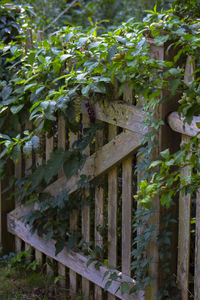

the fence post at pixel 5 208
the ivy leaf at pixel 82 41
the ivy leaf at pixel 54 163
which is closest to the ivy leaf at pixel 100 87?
the ivy leaf at pixel 82 41

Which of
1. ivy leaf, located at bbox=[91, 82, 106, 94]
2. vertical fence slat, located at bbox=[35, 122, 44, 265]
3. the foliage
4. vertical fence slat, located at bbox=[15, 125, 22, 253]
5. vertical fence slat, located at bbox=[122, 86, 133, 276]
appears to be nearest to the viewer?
ivy leaf, located at bbox=[91, 82, 106, 94]

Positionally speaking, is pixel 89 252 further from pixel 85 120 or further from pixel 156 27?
pixel 156 27

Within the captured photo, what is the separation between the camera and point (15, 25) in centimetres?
414

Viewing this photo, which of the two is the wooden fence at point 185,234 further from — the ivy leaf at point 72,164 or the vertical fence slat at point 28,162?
the vertical fence slat at point 28,162

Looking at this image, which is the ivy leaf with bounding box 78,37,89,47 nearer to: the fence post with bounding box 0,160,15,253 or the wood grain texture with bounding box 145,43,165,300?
the wood grain texture with bounding box 145,43,165,300

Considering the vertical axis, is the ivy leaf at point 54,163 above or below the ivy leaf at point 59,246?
above

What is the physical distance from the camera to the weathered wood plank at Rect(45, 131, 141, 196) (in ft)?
10.0

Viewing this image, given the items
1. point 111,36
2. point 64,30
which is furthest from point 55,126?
point 111,36

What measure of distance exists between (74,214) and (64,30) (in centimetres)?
134

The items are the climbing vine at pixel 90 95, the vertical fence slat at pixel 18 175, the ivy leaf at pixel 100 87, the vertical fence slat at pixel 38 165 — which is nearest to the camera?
the climbing vine at pixel 90 95

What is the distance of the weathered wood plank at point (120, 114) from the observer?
9.69ft

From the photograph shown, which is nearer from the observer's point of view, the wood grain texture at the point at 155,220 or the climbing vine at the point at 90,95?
the climbing vine at the point at 90,95

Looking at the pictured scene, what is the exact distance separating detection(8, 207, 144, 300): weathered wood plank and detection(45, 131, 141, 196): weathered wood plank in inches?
19.4

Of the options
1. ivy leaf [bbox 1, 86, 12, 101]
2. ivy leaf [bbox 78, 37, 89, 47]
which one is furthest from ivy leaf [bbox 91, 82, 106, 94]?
ivy leaf [bbox 1, 86, 12, 101]
